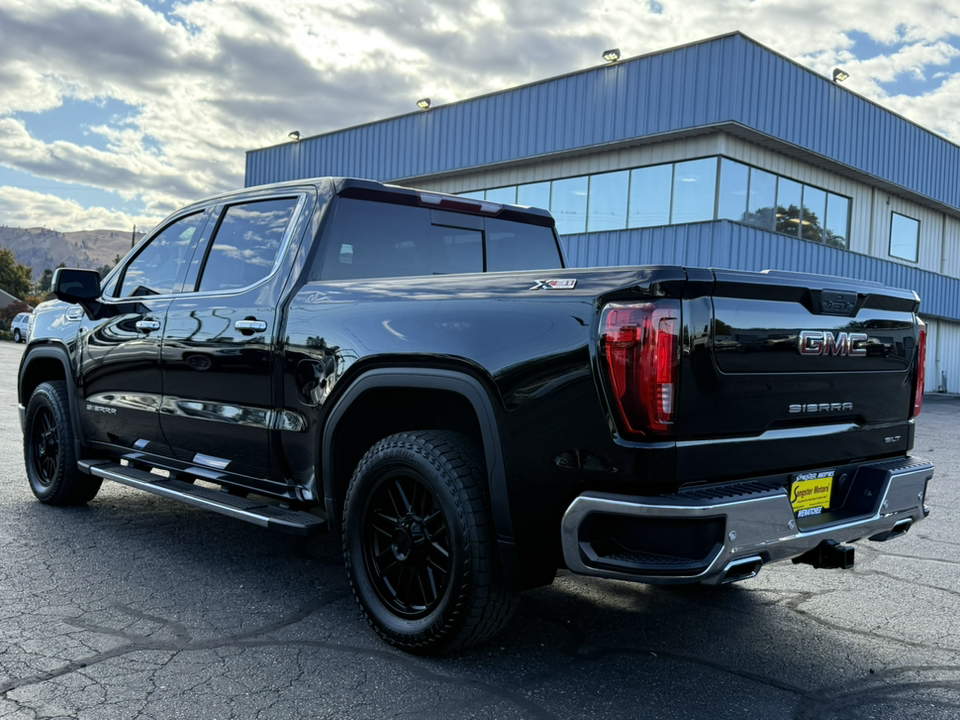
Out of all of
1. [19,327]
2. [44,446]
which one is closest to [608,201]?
[44,446]

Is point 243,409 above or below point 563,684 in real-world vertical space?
above

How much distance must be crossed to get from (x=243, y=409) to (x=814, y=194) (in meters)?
19.0

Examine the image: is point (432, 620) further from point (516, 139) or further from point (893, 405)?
point (516, 139)

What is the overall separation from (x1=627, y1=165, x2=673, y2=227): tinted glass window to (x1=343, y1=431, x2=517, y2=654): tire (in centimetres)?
1608

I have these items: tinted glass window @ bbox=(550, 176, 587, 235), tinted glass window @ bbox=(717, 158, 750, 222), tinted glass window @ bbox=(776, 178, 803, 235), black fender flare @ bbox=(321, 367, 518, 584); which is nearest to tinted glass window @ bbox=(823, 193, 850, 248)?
tinted glass window @ bbox=(776, 178, 803, 235)

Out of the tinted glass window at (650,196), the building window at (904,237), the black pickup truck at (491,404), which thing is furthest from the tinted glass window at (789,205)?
the black pickup truck at (491,404)

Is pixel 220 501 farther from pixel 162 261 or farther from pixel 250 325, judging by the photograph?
pixel 162 261

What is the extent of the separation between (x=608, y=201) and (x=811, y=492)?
17251 millimetres

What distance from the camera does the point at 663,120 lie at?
59.4 feet

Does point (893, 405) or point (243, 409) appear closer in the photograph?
point (893, 405)

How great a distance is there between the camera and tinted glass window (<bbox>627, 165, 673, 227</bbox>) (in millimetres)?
18688

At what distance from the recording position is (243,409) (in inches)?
165

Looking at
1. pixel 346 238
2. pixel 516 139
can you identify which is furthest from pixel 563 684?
pixel 516 139

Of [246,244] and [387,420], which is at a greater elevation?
[246,244]
